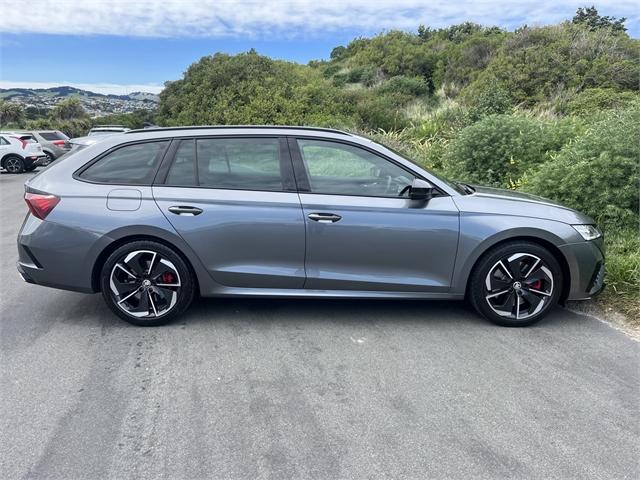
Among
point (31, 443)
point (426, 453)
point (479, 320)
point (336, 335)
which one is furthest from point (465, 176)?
point (31, 443)

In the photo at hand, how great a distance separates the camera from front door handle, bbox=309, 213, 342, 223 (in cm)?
422

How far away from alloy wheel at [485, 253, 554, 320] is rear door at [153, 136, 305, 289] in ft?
5.24

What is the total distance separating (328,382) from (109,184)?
2452mm

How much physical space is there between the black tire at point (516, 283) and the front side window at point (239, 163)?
1842 mm

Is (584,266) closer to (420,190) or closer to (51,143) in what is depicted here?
(420,190)

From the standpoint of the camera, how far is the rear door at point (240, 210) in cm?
426

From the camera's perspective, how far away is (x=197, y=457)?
2.76 meters

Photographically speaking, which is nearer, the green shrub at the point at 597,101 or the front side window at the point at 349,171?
the front side window at the point at 349,171

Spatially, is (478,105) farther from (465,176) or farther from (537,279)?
(537,279)

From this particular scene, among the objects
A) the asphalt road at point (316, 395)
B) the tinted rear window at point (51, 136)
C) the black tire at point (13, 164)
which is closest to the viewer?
the asphalt road at point (316, 395)

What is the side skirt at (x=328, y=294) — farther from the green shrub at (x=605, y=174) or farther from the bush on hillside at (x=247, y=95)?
the bush on hillside at (x=247, y=95)

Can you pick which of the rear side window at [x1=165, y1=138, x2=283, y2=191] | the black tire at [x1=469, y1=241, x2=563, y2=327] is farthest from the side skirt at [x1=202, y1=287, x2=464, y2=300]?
the rear side window at [x1=165, y1=138, x2=283, y2=191]

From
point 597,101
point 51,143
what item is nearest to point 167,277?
point 597,101

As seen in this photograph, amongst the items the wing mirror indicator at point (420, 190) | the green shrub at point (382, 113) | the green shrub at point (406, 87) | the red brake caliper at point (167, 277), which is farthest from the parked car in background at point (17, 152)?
the wing mirror indicator at point (420, 190)
